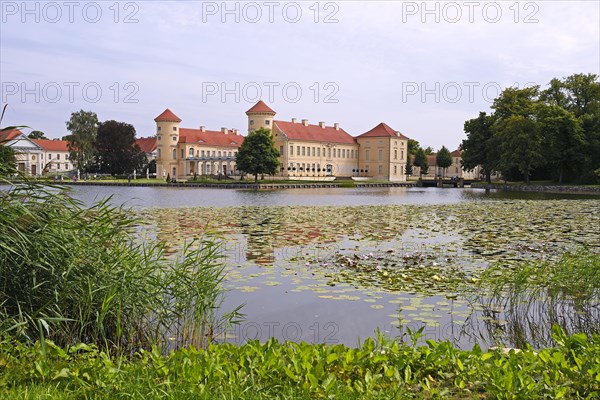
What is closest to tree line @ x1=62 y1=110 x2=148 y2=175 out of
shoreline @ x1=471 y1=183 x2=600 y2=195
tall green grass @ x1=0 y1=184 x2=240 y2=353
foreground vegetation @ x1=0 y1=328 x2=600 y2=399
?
shoreline @ x1=471 y1=183 x2=600 y2=195

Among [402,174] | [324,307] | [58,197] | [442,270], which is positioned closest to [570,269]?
[442,270]

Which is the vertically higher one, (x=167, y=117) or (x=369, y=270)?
(x=167, y=117)

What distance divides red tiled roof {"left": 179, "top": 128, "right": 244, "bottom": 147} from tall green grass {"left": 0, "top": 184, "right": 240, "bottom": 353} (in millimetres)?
79021

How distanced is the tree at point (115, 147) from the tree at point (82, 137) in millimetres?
2221

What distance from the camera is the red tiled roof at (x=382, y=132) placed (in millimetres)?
86938

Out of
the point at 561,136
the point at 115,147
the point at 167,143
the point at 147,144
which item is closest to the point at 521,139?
the point at 561,136

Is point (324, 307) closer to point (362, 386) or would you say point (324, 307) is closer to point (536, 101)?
point (362, 386)

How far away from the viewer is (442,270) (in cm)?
797

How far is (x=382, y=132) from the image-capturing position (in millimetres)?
87375

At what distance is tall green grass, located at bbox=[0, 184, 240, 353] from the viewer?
13.2 ft

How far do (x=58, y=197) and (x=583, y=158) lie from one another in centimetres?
4921

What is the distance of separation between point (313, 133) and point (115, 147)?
93.5 feet

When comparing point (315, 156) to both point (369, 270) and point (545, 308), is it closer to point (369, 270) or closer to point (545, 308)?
point (369, 270)

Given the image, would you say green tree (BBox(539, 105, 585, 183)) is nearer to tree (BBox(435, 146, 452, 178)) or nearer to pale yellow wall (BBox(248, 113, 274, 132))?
pale yellow wall (BBox(248, 113, 274, 132))
